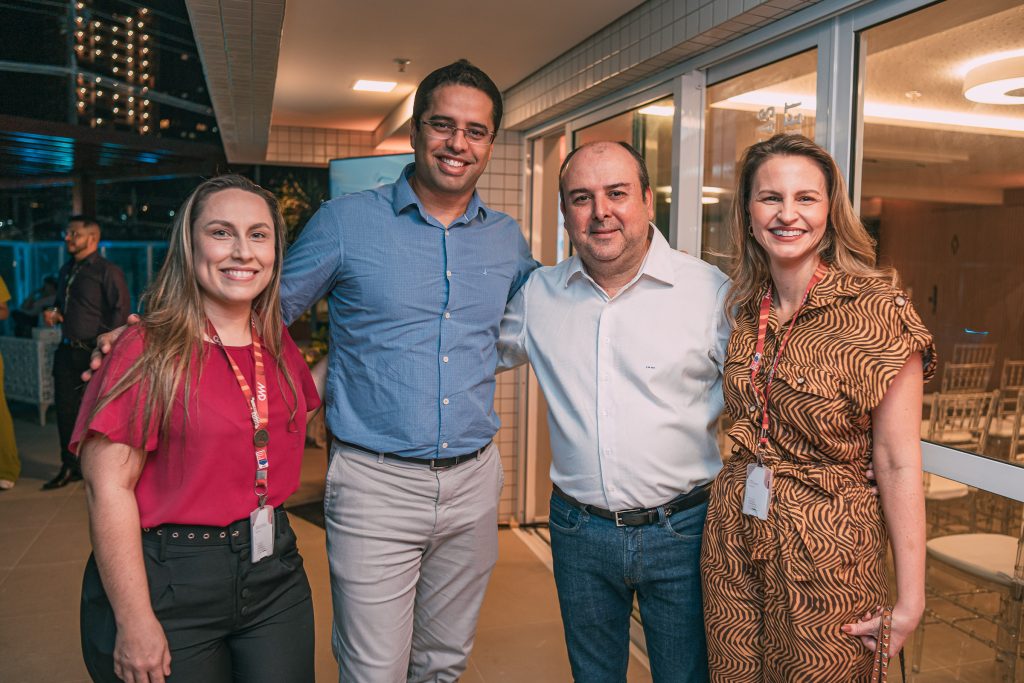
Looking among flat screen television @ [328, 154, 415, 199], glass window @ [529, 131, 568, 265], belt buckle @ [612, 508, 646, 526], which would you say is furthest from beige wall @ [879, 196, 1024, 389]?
flat screen television @ [328, 154, 415, 199]

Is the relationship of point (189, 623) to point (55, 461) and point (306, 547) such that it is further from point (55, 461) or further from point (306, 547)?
point (55, 461)

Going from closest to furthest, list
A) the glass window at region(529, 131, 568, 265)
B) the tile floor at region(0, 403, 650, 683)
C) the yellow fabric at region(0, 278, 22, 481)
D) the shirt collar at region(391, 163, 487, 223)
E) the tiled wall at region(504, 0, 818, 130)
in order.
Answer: the shirt collar at region(391, 163, 487, 223) < the tiled wall at region(504, 0, 818, 130) < the tile floor at region(0, 403, 650, 683) < the glass window at region(529, 131, 568, 265) < the yellow fabric at region(0, 278, 22, 481)

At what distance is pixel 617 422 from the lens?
5.68ft

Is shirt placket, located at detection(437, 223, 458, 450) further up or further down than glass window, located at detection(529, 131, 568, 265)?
further down

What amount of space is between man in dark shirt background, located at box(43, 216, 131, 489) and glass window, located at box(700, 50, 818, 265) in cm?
399

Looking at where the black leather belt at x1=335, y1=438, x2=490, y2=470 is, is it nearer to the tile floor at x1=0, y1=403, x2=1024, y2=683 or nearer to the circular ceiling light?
the tile floor at x1=0, y1=403, x2=1024, y2=683

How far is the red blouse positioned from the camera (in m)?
1.34

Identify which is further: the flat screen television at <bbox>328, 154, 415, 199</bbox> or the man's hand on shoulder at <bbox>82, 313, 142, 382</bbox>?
the flat screen television at <bbox>328, 154, 415, 199</bbox>

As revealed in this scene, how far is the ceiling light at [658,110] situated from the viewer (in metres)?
3.01

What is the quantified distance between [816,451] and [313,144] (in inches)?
220

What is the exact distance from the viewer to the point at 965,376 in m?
1.82

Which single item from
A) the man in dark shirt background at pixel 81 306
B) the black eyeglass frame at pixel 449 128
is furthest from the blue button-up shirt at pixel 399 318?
the man in dark shirt background at pixel 81 306

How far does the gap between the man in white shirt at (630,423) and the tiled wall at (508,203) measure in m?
2.58

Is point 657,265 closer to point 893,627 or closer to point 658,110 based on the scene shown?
point 893,627
